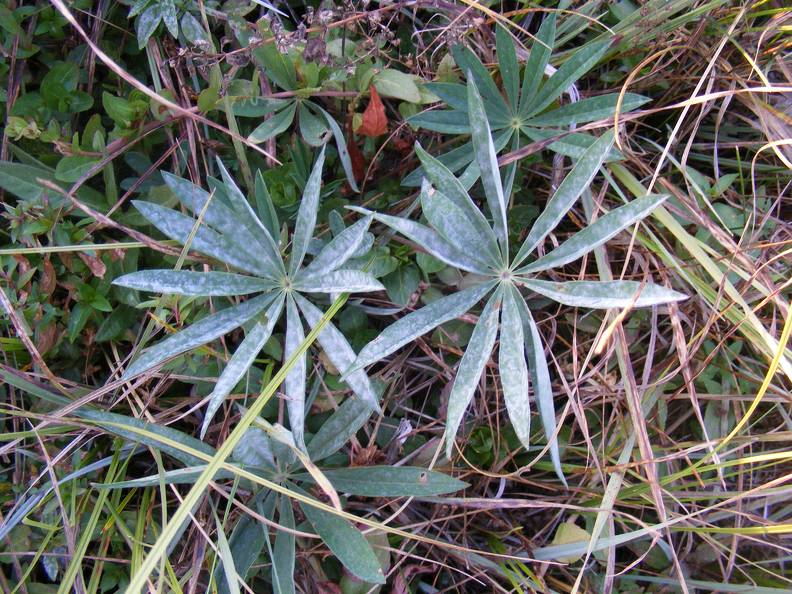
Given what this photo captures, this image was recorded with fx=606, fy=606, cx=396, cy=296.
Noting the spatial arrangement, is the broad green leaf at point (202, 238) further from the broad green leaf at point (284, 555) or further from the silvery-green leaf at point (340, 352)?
the broad green leaf at point (284, 555)

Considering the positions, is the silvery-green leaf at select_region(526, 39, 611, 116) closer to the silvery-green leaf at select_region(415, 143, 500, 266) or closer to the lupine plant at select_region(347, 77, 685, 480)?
the lupine plant at select_region(347, 77, 685, 480)

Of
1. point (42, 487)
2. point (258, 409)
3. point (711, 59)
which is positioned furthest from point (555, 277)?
point (42, 487)

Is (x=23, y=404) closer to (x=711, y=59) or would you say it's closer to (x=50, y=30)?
(x=50, y=30)

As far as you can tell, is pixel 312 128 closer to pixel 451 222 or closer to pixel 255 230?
pixel 255 230

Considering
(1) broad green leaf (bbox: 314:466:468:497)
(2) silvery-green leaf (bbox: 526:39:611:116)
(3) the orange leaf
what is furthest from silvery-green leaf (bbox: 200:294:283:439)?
(2) silvery-green leaf (bbox: 526:39:611:116)

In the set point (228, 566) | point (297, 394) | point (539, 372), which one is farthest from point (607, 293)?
point (228, 566)

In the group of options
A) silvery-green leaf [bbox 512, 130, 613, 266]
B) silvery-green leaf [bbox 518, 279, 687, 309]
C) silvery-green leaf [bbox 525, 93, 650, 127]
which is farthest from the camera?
silvery-green leaf [bbox 525, 93, 650, 127]
